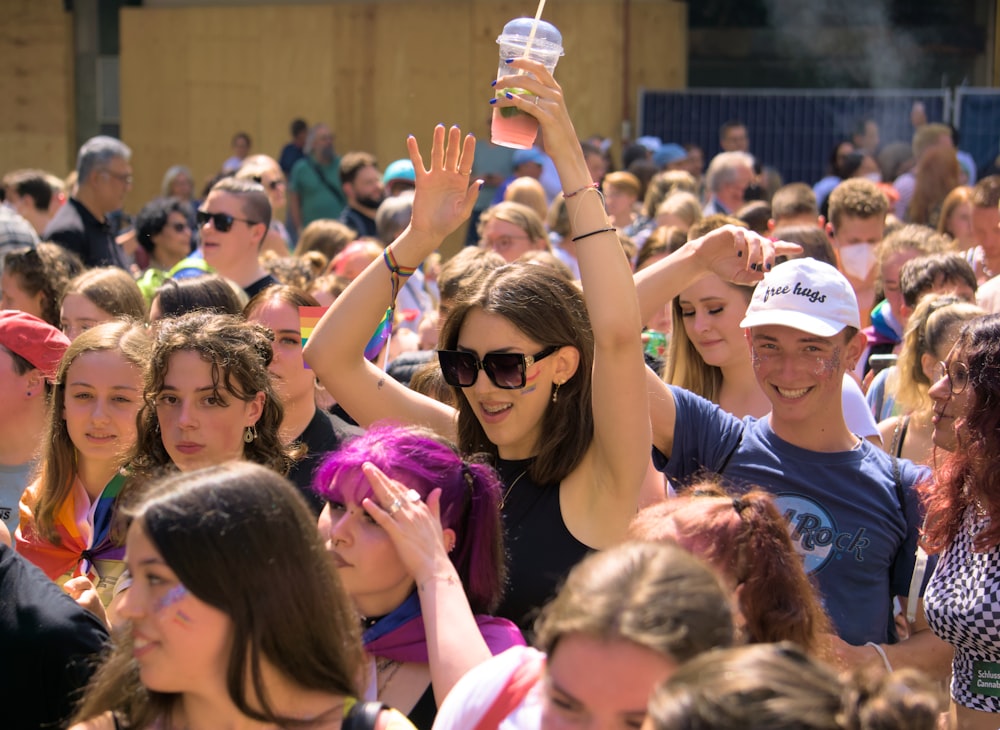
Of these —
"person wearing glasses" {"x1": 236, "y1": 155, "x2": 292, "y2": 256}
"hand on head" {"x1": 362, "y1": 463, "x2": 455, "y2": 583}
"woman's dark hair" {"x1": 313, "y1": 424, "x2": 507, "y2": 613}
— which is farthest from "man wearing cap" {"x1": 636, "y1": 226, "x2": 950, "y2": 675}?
"person wearing glasses" {"x1": 236, "y1": 155, "x2": 292, "y2": 256}

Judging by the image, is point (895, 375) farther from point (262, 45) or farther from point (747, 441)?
point (262, 45)

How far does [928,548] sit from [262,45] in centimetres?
1532

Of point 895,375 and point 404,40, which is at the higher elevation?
point 404,40

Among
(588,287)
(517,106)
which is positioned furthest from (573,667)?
(517,106)

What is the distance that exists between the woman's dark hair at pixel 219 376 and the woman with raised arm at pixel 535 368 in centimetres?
21

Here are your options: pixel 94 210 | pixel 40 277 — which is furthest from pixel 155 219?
pixel 40 277

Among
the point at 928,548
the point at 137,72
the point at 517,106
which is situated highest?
the point at 137,72

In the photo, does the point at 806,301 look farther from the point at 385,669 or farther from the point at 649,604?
the point at 649,604

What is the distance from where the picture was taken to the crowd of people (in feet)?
6.62

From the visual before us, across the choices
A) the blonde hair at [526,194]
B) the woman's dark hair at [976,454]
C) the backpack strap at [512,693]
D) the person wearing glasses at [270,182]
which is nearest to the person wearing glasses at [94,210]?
the person wearing glasses at [270,182]

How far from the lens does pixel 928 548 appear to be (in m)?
3.22

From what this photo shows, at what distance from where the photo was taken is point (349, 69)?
16938 millimetres

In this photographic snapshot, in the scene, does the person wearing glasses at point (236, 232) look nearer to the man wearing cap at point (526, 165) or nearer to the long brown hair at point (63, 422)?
the long brown hair at point (63, 422)

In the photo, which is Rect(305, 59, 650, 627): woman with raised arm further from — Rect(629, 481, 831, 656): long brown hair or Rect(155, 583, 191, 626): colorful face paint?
Rect(155, 583, 191, 626): colorful face paint
